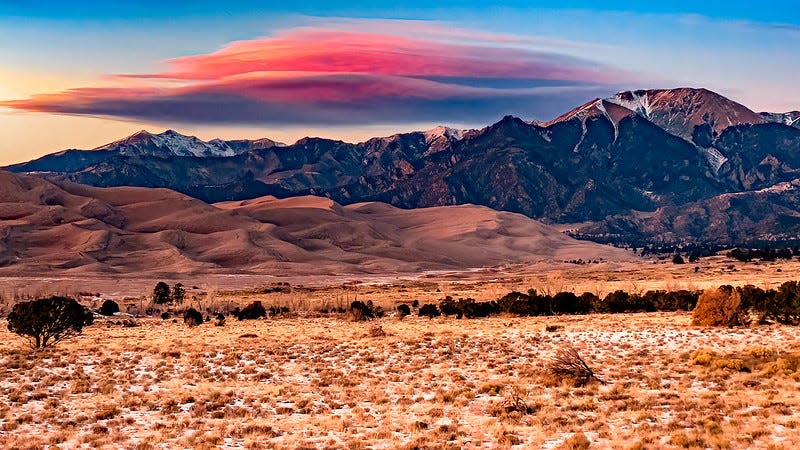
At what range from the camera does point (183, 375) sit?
3591cm

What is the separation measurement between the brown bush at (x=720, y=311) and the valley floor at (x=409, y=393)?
2238 mm

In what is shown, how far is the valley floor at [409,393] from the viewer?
2305 cm

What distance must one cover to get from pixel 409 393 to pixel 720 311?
28258 mm

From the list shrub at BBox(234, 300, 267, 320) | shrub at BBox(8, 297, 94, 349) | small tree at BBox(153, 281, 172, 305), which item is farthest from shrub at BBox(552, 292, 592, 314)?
small tree at BBox(153, 281, 172, 305)

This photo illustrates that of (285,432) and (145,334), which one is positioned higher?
(285,432)

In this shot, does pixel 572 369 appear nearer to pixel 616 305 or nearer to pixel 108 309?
pixel 616 305

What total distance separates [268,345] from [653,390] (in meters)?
24.8

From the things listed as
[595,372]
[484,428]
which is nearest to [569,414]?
[484,428]

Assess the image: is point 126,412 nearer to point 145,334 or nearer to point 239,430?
point 239,430

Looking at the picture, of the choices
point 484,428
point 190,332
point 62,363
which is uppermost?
point 484,428

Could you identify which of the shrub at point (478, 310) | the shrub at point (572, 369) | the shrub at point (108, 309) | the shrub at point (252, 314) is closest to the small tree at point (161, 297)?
the shrub at point (108, 309)

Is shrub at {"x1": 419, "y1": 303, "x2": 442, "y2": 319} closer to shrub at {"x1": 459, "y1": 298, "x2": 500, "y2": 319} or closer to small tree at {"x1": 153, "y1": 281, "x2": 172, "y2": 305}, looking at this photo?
shrub at {"x1": 459, "y1": 298, "x2": 500, "y2": 319}

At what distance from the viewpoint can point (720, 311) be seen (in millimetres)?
50719

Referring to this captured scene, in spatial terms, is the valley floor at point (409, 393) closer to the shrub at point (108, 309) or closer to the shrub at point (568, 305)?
the shrub at point (568, 305)
